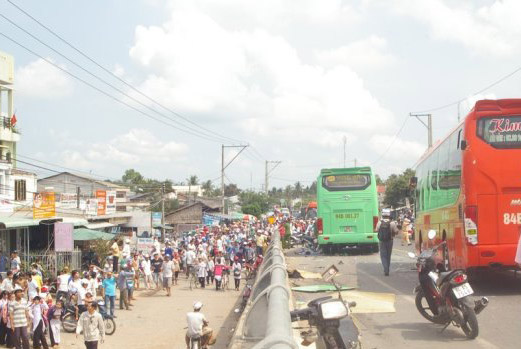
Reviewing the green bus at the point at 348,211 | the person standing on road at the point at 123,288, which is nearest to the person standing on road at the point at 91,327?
the person standing on road at the point at 123,288

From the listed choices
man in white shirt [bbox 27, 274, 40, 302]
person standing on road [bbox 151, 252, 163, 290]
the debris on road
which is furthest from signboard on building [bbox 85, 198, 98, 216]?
the debris on road

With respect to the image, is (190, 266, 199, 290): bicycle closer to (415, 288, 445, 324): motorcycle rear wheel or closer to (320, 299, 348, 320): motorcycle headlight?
(415, 288, 445, 324): motorcycle rear wheel

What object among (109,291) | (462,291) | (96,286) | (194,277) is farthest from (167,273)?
(462,291)

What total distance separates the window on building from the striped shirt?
29652mm

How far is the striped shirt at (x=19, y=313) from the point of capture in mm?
15000

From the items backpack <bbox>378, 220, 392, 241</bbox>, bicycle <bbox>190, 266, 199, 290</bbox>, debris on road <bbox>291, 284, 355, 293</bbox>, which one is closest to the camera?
debris on road <bbox>291, 284, 355, 293</bbox>

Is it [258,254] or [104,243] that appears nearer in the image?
[104,243]

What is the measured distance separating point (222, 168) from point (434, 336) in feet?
169

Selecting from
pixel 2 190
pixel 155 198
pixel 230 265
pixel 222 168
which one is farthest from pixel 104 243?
pixel 155 198

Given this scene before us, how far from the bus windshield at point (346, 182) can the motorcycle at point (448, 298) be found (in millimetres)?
17469

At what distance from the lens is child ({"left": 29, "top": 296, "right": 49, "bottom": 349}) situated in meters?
15.5

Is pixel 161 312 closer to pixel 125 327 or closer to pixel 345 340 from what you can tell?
pixel 125 327

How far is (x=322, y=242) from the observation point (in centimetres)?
2709

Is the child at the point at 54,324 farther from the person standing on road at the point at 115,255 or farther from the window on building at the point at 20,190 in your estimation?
the window on building at the point at 20,190
